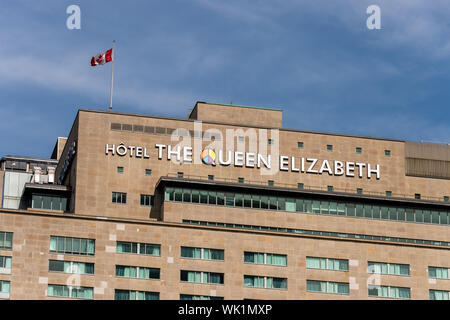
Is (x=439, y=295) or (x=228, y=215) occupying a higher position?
(x=228, y=215)

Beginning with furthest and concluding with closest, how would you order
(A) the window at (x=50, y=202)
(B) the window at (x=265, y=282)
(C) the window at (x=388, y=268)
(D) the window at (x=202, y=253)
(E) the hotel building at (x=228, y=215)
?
(A) the window at (x=50, y=202), (C) the window at (x=388, y=268), (B) the window at (x=265, y=282), (D) the window at (x=202, y=253), (E) the hotel building at (x=228, y=215)

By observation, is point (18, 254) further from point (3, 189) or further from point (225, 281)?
point (3, 189)

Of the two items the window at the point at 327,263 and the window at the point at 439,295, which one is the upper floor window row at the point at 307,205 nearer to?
the window at the point at 327,263

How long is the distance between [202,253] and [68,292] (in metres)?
18.1

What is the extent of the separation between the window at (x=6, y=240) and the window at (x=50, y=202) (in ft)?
43.3

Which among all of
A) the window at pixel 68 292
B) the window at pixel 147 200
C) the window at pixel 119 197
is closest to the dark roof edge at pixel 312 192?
the window at pixel 147 200

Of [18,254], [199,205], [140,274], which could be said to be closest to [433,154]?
[199,205]

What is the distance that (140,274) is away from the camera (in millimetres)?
117312

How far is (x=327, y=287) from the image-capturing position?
12300 cm

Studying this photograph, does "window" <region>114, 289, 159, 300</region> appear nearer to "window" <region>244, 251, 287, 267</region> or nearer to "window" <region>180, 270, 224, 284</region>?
"window" <region>180, 270, 224, 284</region>

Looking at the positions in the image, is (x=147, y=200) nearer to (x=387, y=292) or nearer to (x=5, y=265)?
(x=5, y=265)

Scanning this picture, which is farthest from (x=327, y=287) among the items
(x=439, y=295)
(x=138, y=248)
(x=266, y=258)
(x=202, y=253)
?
(x=138, y=248)

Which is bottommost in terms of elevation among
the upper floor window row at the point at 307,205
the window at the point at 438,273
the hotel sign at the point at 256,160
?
the window at the point at 438,273

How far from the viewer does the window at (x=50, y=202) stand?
128 meters
